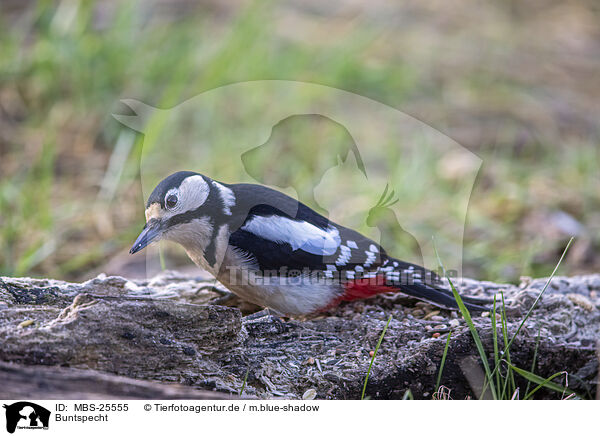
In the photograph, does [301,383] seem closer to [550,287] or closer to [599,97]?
[550,287]

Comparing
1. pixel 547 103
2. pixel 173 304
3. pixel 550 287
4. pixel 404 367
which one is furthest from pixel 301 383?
pixel 547 103

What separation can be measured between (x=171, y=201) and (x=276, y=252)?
0.41 meters

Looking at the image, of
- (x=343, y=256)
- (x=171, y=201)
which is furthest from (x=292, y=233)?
(x=171, y=201)

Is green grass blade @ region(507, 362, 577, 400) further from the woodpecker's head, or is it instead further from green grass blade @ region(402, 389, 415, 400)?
the woodpecker's head

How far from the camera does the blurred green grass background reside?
374cm

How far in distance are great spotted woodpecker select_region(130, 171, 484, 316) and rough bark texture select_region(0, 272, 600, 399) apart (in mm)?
94

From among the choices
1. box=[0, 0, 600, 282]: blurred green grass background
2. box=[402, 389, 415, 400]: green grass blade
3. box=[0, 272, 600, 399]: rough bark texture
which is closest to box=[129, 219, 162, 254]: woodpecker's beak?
box=[0, 272, 600, 399]: rough bark texture

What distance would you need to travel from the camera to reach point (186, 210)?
2.21 metres

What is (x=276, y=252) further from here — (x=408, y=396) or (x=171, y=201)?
(x=408, y=396)

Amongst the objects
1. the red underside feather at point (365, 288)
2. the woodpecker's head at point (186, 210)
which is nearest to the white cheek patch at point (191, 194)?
the woodpecker's head at point (186, 210)
